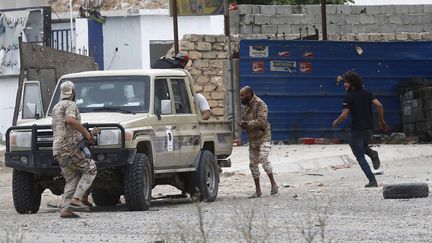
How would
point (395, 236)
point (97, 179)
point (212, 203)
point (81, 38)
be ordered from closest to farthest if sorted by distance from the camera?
point (395, 236), point (97, 179), point (212, 203), point (81, 38)

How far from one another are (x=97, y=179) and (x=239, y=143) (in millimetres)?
12267

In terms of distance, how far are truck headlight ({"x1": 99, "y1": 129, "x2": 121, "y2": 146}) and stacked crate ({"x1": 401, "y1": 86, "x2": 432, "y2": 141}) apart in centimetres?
1382

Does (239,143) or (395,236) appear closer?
(395,236)

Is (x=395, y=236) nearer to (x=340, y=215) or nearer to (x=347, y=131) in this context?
(x=340, y=215)

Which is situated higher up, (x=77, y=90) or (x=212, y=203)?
(x=77, y=90)

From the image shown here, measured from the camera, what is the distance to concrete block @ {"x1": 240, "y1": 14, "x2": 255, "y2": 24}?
1216 inches

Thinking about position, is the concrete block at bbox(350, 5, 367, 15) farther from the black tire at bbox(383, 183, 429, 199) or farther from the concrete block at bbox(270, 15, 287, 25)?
the black tire at bbox(383, 183, 429, 199)

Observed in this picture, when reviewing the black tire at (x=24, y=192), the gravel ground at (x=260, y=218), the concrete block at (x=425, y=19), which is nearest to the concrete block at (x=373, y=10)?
the concrete block at (x=425, y=19)

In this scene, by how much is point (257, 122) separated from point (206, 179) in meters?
1.31

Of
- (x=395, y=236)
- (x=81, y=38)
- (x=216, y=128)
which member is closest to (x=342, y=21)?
(x=81, y=38)

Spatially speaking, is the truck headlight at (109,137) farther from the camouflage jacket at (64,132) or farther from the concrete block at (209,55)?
the concrete block at (209,55)

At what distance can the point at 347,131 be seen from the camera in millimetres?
28984

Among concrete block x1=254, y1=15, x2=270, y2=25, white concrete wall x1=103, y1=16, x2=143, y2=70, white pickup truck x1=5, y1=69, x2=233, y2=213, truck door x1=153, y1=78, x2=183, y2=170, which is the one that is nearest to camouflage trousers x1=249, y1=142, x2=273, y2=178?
white pickup truck x1=5, y1=69, x2=233, y2=213

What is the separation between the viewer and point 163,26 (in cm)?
3966
